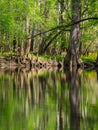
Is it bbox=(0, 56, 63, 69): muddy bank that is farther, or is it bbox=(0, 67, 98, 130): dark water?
bbox=(0, 56, 63, 69): muddy bank

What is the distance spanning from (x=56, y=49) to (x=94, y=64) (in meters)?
12.8

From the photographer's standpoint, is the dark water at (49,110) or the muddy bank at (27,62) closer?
the dark water at (49,110)

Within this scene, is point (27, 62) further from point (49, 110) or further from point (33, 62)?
point (49, 110)

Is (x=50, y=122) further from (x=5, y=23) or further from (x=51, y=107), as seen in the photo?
(x=5, y=23)

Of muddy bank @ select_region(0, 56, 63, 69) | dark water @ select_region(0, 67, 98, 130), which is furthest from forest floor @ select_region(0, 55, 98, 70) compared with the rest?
dark water @ select_region(0, 67, 98, 130)

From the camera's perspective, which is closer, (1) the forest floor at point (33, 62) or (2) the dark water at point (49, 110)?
(2) the dark water at point (49, 110)

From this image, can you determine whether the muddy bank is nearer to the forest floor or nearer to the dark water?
the forest floor

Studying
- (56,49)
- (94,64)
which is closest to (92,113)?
(94,64)

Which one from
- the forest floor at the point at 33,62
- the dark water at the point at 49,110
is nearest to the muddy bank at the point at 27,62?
the forest floor at the point at 33,62

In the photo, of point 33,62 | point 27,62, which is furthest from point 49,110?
point 27,62

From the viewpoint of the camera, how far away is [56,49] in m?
45.8

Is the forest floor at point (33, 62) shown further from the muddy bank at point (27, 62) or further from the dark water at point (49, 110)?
the dark water at point (49, 110)

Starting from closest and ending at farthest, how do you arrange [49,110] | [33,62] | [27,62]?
1. [49,110]
2. [33,62]
3. [27,62]

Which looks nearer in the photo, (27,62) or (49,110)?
(49,110)
